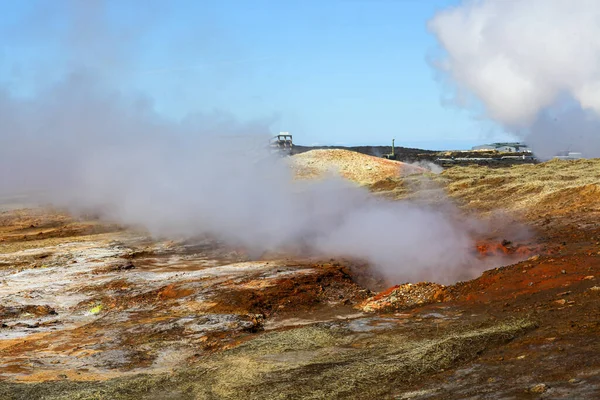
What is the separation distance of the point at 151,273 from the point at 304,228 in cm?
544

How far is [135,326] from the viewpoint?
39.5ft

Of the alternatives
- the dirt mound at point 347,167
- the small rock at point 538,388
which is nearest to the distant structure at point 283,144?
the dirt mound at point 347,167

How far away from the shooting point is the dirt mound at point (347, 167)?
3600 cm

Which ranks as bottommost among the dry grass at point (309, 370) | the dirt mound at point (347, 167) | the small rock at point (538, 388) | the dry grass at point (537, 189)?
the dry grass at point (309, 370)

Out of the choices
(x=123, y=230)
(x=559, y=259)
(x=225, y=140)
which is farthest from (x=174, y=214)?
(x=559, y=259)

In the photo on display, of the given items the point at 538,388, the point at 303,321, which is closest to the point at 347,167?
the point at 303,321

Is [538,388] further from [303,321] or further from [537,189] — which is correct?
[537,189]

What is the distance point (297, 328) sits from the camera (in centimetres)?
1041

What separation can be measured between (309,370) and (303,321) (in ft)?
11.8

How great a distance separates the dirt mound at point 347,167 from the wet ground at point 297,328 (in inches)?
708

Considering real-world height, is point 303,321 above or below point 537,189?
below

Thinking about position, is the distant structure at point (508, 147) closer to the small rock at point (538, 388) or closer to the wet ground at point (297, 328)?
the wet ground at point (297, 328)

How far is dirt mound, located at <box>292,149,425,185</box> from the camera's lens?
118 feet

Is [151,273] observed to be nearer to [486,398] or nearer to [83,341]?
[83,341]
